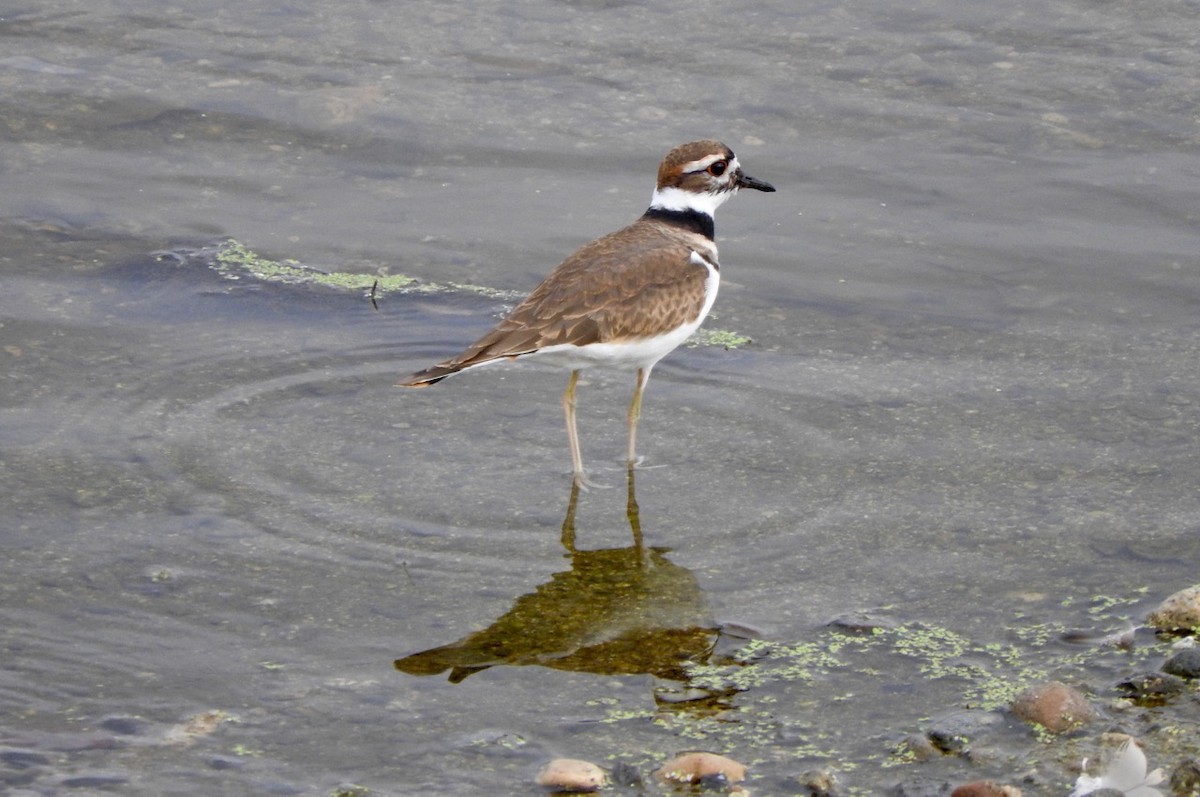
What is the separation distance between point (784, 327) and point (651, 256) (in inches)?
54.0

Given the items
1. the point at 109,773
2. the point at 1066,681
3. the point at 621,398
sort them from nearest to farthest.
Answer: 1. the point at 109,773
2. the point at 1066,681
3. the point at 621,398

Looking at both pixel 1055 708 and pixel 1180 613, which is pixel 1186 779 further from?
pixel 1180 613

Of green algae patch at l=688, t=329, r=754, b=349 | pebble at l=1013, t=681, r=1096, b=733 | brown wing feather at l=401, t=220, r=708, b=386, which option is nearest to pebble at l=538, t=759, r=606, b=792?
pebble at l=1013, t=681, r=1096, b=733

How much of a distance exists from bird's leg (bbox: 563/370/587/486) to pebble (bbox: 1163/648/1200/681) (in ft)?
8.97

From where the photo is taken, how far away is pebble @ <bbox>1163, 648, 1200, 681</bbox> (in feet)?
17.3

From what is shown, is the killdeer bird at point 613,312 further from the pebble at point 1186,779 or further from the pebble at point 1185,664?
the pebble at point 1186,779

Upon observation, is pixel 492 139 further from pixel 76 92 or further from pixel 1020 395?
pixel 1020 395

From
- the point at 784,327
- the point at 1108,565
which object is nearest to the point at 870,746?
the point at 1108,565

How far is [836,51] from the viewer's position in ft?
38.7

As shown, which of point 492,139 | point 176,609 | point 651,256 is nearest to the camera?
point 176,609

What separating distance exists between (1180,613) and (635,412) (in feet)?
8.84

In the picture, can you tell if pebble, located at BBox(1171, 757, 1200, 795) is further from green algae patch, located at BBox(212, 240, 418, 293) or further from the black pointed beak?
green algae patch, located at BBox(212, 240, 418, 293)

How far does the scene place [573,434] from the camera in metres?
7.16

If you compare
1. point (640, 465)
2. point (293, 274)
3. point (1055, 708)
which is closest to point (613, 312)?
point (640, 465)
